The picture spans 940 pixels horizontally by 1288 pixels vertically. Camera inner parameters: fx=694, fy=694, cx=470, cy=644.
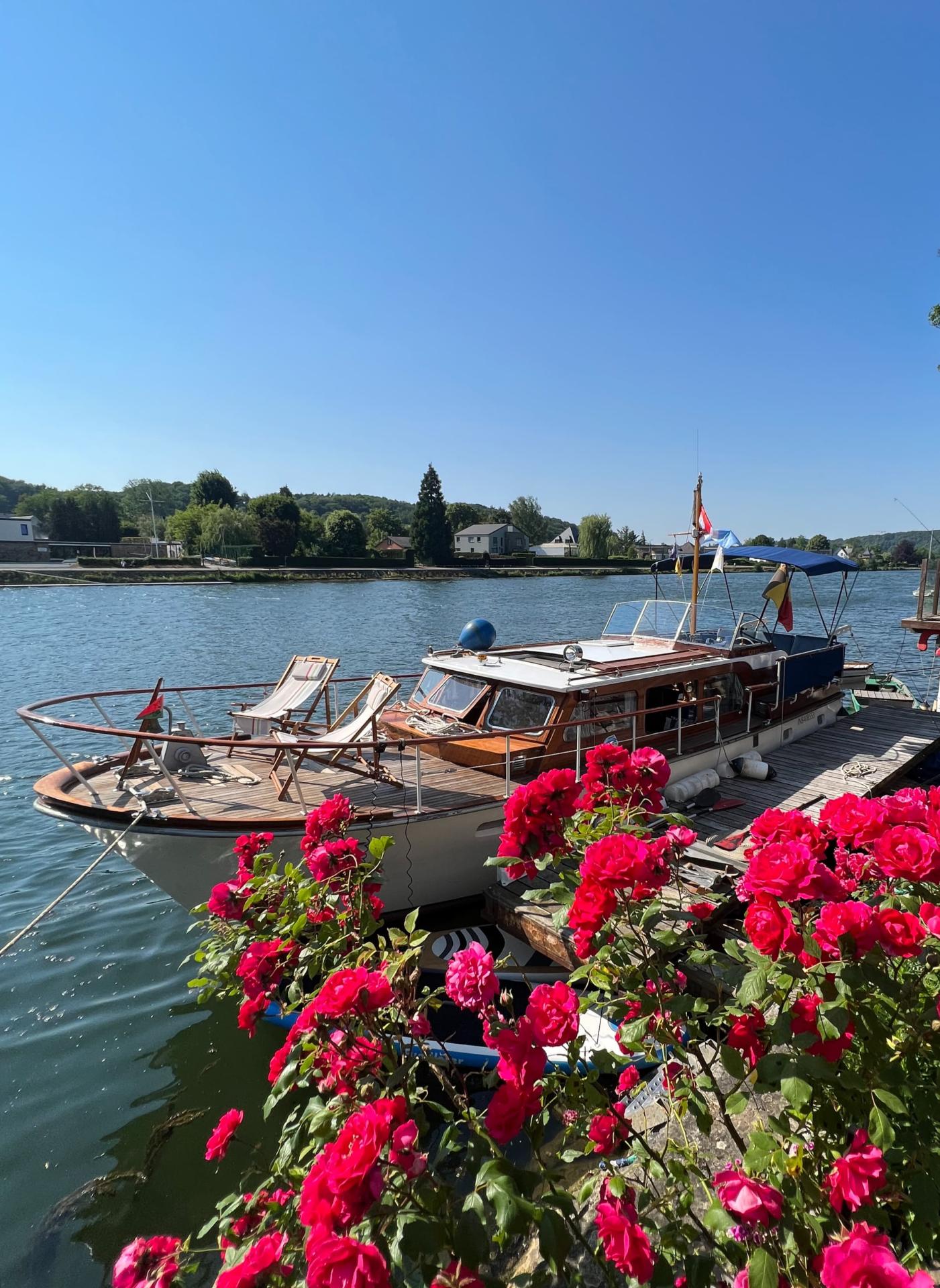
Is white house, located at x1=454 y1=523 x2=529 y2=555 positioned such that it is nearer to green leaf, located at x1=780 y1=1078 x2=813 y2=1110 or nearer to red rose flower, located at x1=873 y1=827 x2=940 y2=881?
red rose flower, located at x1=873 y1=827 x2=940 y2=881

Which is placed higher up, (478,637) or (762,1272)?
(478,637)

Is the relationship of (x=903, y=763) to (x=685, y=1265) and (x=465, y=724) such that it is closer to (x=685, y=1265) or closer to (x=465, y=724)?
(x=465, y=724)

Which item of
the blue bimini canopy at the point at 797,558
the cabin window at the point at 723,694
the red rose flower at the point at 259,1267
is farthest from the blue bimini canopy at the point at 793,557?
the red rose flower at the point at 259,1267

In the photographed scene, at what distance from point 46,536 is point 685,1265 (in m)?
142

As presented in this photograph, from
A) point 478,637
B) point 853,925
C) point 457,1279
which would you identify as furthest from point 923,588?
point 457,1279

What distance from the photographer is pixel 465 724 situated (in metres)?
9.23

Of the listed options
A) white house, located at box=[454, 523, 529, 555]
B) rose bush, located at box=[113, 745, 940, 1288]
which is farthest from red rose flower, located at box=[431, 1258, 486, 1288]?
white house, located at box=[454, 523, 529, 555]

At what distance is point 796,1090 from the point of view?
1912 mm

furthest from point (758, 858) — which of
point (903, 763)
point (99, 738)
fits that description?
point (99, 738)

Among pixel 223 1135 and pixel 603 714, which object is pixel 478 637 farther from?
pixel 223 1135

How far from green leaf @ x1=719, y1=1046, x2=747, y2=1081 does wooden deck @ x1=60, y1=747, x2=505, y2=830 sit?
4931mm

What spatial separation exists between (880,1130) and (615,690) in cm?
691

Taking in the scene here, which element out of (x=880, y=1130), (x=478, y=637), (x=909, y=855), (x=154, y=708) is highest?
(x=909, y=855)

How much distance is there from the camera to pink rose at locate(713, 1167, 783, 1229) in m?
1.85
